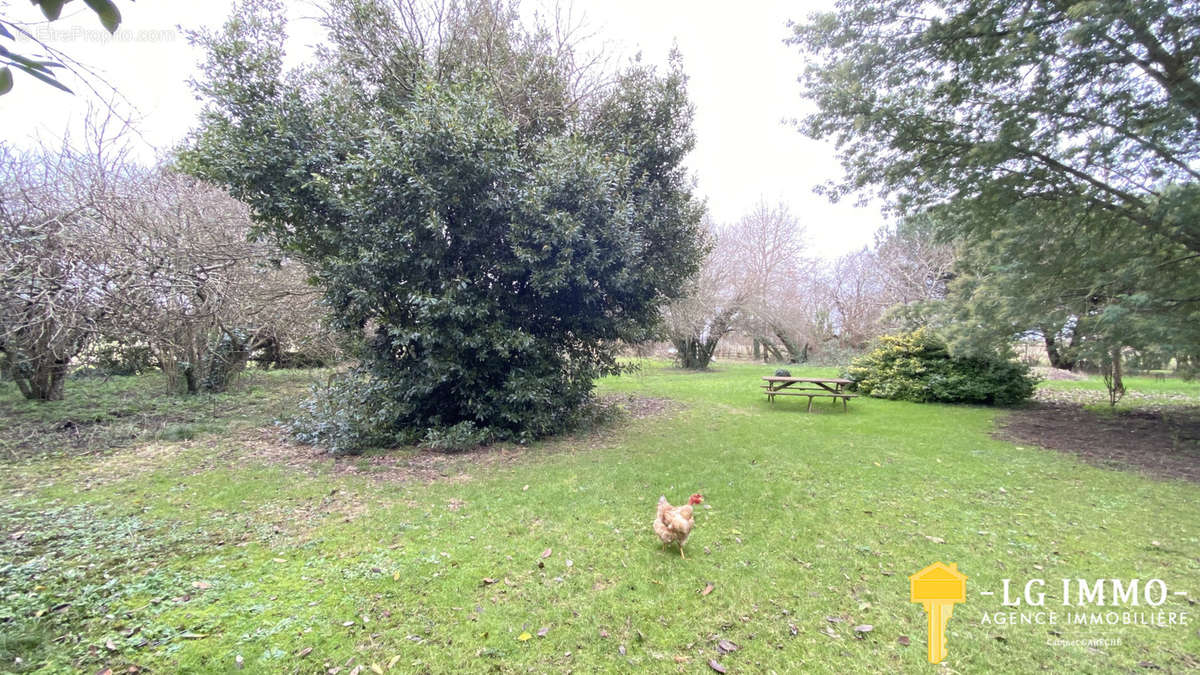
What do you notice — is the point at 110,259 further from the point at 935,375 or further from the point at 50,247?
the point at 935,375

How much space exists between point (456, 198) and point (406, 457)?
330cm

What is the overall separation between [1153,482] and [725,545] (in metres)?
5.28

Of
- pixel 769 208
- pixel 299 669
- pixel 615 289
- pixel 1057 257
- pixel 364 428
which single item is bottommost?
pixel 299 669

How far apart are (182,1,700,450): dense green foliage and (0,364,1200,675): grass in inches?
49.4

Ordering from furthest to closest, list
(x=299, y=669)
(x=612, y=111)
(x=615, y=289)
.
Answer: (x=612, y=111) → (x=615, y=289) → (x=299, y=669)

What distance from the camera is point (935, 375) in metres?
9.95

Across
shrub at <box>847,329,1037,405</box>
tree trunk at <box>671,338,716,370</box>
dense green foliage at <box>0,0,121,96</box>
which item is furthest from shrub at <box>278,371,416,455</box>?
tree trunk at <box>671,338,716,370</box>

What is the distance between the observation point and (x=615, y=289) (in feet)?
20.8

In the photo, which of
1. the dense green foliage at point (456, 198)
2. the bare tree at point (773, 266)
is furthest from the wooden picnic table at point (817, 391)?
the bare tree at point (773, 266)

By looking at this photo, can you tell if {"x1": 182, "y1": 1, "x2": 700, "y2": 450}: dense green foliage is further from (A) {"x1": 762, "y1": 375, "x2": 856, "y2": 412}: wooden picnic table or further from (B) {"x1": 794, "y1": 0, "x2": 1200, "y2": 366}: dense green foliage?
(A) {"x1": 762, "y1": 375, "x2": 856, "y2": 412}: wooden picnic table

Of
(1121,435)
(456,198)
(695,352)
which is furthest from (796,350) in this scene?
(456,198)

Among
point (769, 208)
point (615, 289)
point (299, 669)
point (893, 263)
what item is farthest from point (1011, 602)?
point (893, 263)

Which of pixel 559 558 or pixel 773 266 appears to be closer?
pixel 559 558

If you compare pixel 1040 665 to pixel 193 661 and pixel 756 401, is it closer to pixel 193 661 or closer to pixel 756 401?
pixel 193 661
